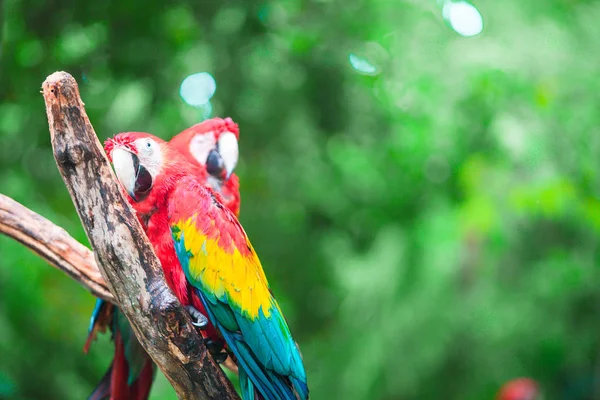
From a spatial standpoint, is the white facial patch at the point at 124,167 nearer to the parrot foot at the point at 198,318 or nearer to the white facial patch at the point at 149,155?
the white facial patch at the point at 149,155

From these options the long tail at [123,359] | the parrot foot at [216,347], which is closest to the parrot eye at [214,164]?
the long tail at [123,359]

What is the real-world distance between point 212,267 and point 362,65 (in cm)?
196

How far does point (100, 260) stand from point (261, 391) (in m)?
0.48

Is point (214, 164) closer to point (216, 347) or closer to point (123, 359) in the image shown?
point (123, 359)

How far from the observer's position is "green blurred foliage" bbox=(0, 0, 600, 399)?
2.55m

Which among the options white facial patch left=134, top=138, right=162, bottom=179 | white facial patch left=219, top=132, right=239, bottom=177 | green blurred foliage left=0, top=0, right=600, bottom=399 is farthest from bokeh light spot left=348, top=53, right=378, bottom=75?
white facial patch left=134, top=138, right=162, bottom=179

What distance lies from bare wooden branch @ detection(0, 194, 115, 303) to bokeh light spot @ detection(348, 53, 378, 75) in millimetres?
1777

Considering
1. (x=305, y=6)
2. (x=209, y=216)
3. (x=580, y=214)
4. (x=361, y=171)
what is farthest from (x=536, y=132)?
(x=209, y=216)

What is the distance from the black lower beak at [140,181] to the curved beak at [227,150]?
79 cm

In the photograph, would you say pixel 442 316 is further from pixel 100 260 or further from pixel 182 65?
pixel 100 260

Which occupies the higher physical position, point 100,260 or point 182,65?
point 182,65

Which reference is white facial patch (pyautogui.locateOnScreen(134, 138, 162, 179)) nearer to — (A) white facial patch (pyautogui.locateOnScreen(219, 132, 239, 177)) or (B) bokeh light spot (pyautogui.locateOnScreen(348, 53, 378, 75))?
(A) white facial patch (pyautogui.locateOnScreen(219, 132, 239, 177))

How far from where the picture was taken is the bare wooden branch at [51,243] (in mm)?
1592

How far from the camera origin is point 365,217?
3.55m
